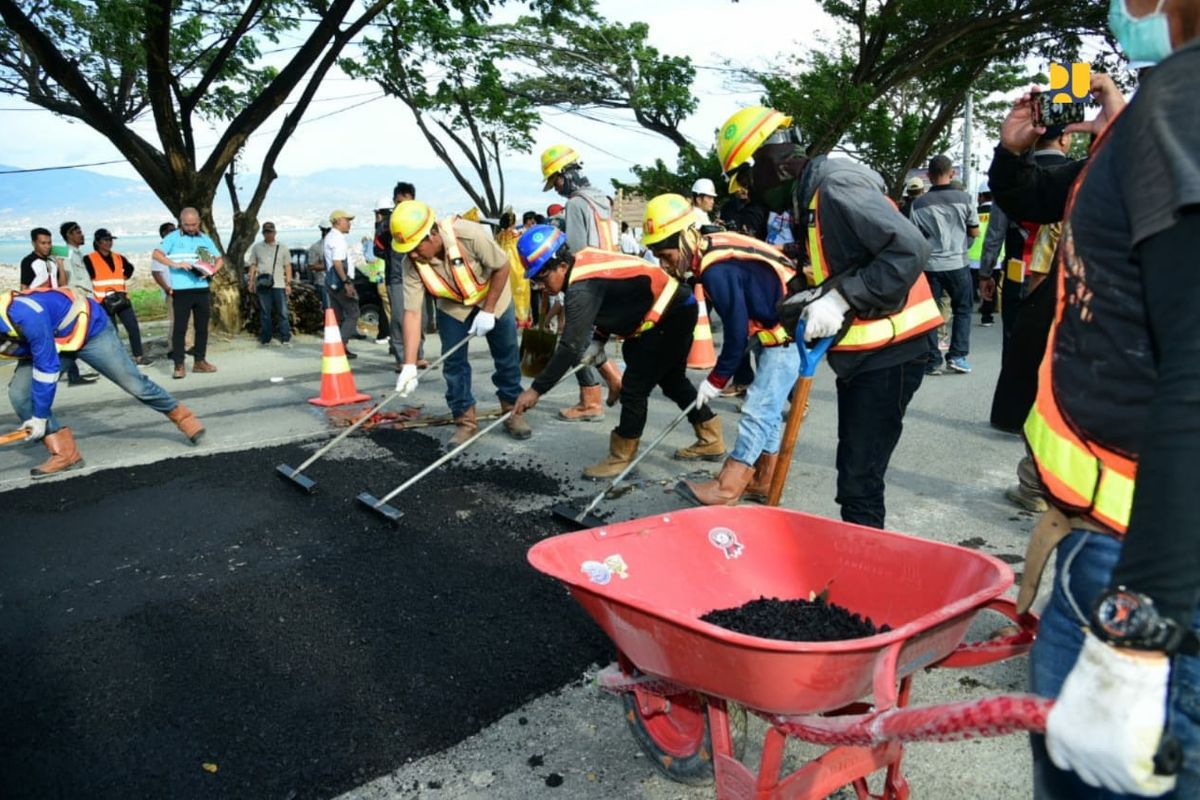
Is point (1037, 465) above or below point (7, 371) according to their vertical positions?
above

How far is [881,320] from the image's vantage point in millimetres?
2977

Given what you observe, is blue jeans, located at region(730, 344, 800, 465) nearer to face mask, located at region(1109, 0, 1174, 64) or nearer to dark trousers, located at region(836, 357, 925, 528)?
dark trousers, located at region(836, 357, 925, 528)

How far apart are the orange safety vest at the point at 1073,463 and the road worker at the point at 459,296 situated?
4366 millimetres

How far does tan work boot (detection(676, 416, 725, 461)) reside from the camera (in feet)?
17.6

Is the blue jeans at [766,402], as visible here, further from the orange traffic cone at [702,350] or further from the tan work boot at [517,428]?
the orange traffic cone at [702,350]

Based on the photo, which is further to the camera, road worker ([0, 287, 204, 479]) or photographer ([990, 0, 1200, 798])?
road worker ([0, 287, 204, 479])

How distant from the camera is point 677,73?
2028 centimetres

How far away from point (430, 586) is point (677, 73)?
19.0m

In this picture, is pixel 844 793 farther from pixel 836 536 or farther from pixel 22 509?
pixel 22 509

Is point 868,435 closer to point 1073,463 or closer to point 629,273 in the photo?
point 1073,463

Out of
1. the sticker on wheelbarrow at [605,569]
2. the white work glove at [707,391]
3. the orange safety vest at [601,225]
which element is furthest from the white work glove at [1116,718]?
the orange safety vest at [601,225]

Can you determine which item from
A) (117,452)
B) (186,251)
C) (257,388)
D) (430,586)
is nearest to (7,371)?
(186,251)

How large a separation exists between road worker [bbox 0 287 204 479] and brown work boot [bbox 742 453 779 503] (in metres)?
4.02

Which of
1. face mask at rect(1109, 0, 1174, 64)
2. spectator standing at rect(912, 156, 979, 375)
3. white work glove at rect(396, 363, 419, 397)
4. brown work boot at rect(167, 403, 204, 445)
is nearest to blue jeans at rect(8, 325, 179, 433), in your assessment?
brown work boot at rect(167, 403, 204, 445)
